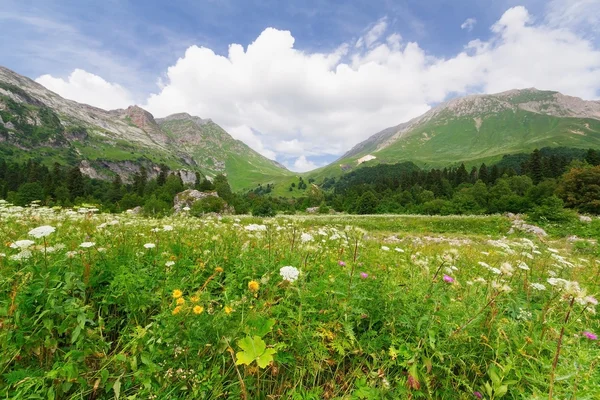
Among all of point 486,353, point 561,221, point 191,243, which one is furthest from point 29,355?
point 561,221

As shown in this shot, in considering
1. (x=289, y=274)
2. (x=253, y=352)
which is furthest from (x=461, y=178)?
(x=253, y=352)

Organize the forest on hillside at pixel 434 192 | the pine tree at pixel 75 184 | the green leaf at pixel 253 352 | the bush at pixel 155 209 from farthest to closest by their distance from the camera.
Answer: the pine tree at pixel 75 184, the forest on hillside at pixel 434 192, the bush at pixel 155 209, the green leaf at pixel 253 352

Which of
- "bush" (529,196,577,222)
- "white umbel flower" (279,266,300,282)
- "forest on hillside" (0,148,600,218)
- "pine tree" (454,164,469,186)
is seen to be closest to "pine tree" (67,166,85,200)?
"forest on hillside" (0,148,600,218)

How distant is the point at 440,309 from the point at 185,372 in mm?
3058

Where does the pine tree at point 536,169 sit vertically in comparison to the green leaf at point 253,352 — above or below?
above

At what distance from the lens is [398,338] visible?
3.14 m

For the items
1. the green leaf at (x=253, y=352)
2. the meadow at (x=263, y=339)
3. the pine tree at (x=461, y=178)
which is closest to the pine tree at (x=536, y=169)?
the pine tree at (x=461, y=178)

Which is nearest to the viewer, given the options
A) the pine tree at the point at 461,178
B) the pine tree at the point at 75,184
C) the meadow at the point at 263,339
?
the meadow at the point at 263,339

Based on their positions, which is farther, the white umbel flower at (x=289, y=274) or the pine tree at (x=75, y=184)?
the pine tree at (x=75, y=184)

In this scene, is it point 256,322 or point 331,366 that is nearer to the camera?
point 256,322

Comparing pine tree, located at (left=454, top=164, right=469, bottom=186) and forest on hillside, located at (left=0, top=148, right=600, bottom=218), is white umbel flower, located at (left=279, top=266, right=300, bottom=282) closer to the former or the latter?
forest on hillside, located at (left=0, top=148, right=600, bottom=218)

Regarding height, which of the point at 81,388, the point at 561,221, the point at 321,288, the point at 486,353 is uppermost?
the point at 321,288

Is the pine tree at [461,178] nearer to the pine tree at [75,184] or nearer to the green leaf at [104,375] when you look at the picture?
the green leaf at [104,375]

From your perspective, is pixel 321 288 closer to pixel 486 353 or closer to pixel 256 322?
pixel 256 322
